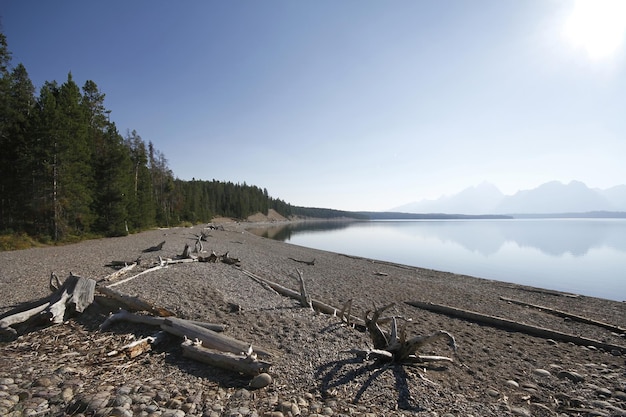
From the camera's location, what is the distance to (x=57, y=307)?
709 centimetres

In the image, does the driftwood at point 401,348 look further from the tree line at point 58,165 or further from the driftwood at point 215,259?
the tree line at point 58,165

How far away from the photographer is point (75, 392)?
4.34 m

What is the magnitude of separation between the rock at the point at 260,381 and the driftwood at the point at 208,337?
0.71 metres

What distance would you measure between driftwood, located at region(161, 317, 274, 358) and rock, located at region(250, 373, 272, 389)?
2.32ft

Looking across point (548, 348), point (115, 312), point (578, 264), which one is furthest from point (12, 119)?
point (578, 264)

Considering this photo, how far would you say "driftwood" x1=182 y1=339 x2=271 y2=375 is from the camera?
5176 millimetres

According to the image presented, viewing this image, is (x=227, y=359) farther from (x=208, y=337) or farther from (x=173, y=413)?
(x=173, y=413)

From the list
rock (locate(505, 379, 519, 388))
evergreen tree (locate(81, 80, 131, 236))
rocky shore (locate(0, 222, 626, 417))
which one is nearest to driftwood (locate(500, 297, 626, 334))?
rocky shore (locate(0, 222, 626, 417))

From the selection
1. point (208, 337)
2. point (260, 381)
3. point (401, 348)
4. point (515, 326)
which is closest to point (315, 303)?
point (401, 348)

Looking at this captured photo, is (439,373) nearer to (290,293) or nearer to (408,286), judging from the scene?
(290,293)

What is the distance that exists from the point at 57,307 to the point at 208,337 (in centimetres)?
428

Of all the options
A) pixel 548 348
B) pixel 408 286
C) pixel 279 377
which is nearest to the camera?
pixel 279 377

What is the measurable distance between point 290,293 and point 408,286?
9.14 meters

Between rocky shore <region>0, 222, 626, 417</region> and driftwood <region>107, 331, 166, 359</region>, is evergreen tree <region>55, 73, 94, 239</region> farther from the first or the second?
driftwood <region>107, 331, 166, 359</region>
